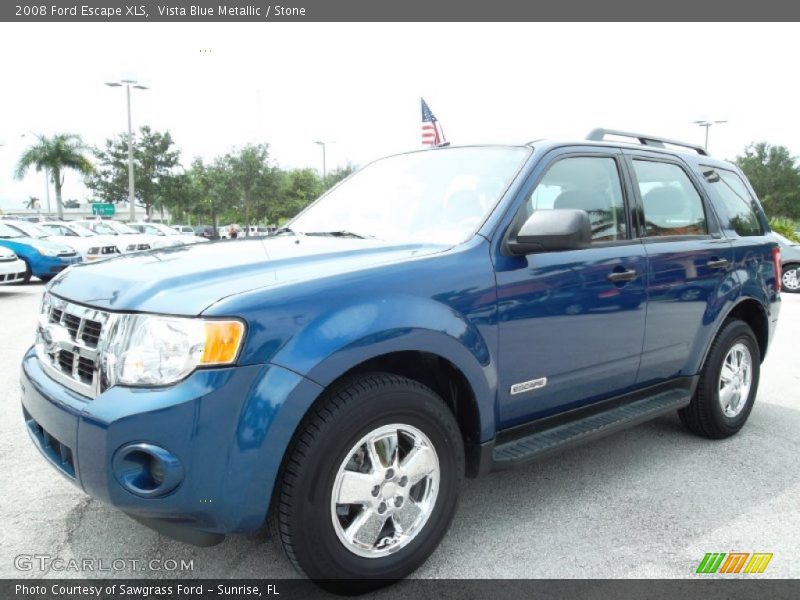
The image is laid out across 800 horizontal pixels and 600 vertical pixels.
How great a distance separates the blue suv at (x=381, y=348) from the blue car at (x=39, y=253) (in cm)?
1200

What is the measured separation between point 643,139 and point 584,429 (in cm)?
198

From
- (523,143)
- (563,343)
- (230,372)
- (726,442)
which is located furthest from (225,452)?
(726,442)

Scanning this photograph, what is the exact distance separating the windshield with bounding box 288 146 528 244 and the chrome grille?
137 cm

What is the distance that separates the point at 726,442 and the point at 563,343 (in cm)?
197

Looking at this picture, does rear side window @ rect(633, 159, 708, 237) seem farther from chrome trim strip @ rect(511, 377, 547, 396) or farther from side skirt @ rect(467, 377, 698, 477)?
chrome trim strip @ rect(511, 377, 547, 396)

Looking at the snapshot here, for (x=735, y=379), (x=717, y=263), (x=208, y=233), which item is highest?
(x=717, y=263)

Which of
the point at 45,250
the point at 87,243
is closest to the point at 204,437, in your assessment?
the point at 45,250

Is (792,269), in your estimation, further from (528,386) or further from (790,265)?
(528,386)

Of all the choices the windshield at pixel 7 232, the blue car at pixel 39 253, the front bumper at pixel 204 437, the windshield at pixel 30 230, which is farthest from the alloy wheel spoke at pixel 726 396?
the windshield at pixel 30 230

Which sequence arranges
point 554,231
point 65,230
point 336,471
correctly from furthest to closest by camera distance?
point 65,230
point 554,231
point 336,471

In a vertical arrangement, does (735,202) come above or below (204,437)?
above

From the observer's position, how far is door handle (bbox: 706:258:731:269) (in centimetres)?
396

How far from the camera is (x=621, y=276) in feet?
11.0

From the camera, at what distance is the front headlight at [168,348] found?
2123mm
